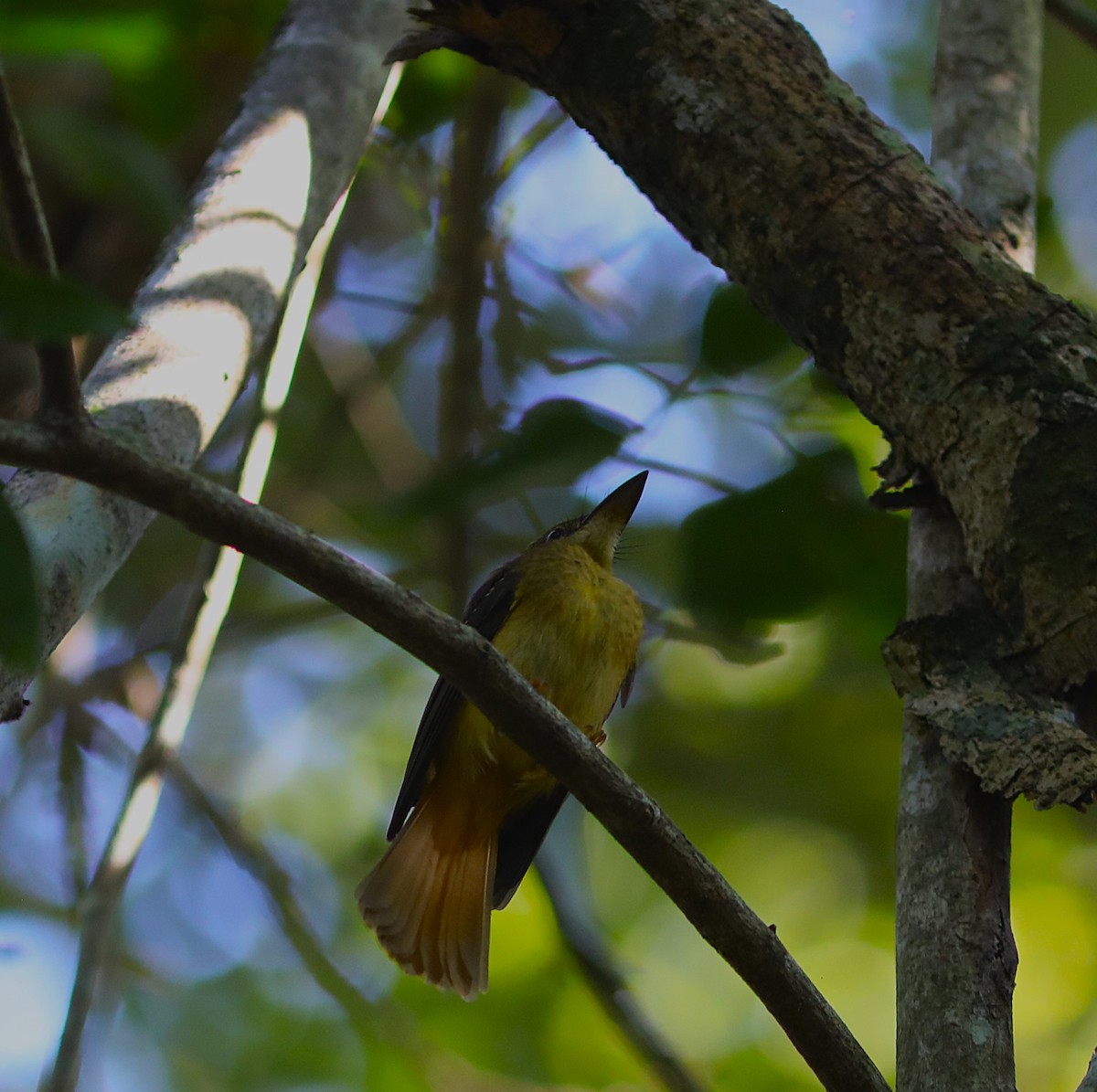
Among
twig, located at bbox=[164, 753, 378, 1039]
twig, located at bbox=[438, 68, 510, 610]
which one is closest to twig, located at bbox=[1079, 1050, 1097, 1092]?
twig, located at bbox=[164, 753, 378, 1039]

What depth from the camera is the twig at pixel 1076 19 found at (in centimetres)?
334

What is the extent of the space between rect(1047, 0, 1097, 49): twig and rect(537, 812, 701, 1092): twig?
2590mm

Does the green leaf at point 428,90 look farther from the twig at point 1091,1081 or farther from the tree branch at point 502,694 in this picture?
the twig at point 1091,1081

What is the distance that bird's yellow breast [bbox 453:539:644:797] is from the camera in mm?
3309

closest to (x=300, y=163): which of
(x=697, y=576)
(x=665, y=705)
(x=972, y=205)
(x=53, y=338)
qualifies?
(x=697, y=576)

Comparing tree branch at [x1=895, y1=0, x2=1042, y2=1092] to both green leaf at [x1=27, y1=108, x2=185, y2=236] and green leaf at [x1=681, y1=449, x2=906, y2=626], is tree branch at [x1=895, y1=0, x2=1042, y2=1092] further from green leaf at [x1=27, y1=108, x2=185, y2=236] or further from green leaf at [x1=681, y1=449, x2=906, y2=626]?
green leaf at [x1=27, y1=108, x2=185, y2=236]

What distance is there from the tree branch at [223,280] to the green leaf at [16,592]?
0.29 meters

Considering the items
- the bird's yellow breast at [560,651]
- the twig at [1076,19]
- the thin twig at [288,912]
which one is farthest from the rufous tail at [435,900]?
the twig at [1076,19]

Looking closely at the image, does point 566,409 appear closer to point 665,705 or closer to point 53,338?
point 53,338

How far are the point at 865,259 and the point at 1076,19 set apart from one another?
175 cm

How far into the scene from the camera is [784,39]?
7.58 feet

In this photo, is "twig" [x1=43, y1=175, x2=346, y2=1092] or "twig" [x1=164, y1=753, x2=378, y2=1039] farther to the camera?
"twig" [x1=164, y1=753, x2=378, y2=1039]

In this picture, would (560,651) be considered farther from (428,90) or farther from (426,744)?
(428,90)

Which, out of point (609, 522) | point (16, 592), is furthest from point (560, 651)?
point (16, 592)
